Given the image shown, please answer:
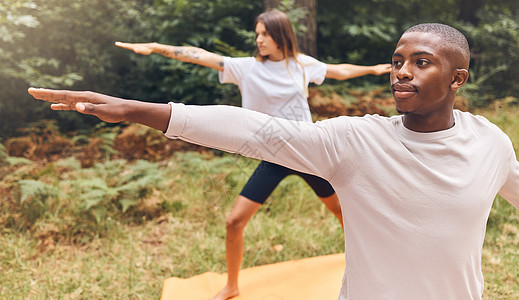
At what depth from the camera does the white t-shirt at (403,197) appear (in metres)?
1.38

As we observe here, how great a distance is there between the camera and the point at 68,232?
4176 millimetres

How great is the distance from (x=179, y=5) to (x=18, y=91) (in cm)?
320

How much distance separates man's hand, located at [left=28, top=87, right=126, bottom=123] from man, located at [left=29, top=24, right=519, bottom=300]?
42cm

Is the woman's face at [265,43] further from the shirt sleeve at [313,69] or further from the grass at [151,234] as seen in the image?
the grass at [151,234]

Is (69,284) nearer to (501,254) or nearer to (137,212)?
(137,212)

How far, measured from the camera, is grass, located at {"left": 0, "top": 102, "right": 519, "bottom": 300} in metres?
3.46

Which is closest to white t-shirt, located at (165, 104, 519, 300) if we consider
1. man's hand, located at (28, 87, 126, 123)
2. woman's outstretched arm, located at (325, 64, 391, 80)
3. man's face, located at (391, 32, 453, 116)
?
man's face, located at (391, 32, 453, 116)

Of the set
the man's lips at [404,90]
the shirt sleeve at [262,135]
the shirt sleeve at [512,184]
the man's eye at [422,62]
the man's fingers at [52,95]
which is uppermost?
the man's eye at [422,62]

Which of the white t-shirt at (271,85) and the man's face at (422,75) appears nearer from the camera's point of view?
the man's face at (422,75)

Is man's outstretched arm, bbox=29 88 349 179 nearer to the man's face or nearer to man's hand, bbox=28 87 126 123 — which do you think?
man's hand, bbox=28 87 126 123

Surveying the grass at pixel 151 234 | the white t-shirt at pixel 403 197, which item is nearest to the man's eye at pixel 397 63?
the white t-shirt at pixel 403 197

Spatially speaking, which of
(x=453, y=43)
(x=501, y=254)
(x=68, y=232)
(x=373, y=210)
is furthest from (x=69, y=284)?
(x=501, y=254)

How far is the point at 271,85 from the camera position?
122 inches

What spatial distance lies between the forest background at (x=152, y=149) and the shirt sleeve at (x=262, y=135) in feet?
8.33
